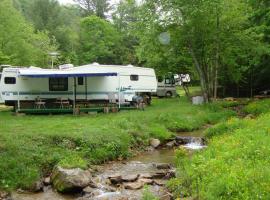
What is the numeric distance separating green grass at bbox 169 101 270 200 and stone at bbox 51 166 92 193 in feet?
8.85

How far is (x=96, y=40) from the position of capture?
192 feet

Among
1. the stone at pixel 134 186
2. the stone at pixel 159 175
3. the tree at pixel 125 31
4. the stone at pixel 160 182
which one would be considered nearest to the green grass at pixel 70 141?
the stone at pixel 134 186

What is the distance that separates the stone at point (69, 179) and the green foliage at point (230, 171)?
2661 mm

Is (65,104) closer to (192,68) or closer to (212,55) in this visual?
(212,55)

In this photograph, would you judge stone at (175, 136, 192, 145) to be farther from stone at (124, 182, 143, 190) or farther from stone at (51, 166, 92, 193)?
stone at (51, 166, 92, 193)

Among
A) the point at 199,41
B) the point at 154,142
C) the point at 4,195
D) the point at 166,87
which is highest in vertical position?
the point at 199,41

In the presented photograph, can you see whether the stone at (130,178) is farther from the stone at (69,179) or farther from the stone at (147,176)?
the stone at (69,179)

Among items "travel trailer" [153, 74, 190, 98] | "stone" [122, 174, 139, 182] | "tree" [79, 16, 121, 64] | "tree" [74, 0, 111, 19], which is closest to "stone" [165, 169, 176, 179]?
"stone" [122, 174, 139, 182]

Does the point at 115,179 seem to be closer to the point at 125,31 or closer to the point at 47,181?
the point at 47,181

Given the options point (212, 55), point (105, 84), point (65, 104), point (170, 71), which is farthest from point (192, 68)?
point (65, 104)

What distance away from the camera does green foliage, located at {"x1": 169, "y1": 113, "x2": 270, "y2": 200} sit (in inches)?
367

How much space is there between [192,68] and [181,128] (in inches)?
602

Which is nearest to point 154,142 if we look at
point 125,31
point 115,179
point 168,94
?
point 115,179

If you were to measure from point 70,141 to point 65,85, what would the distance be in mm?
11968
